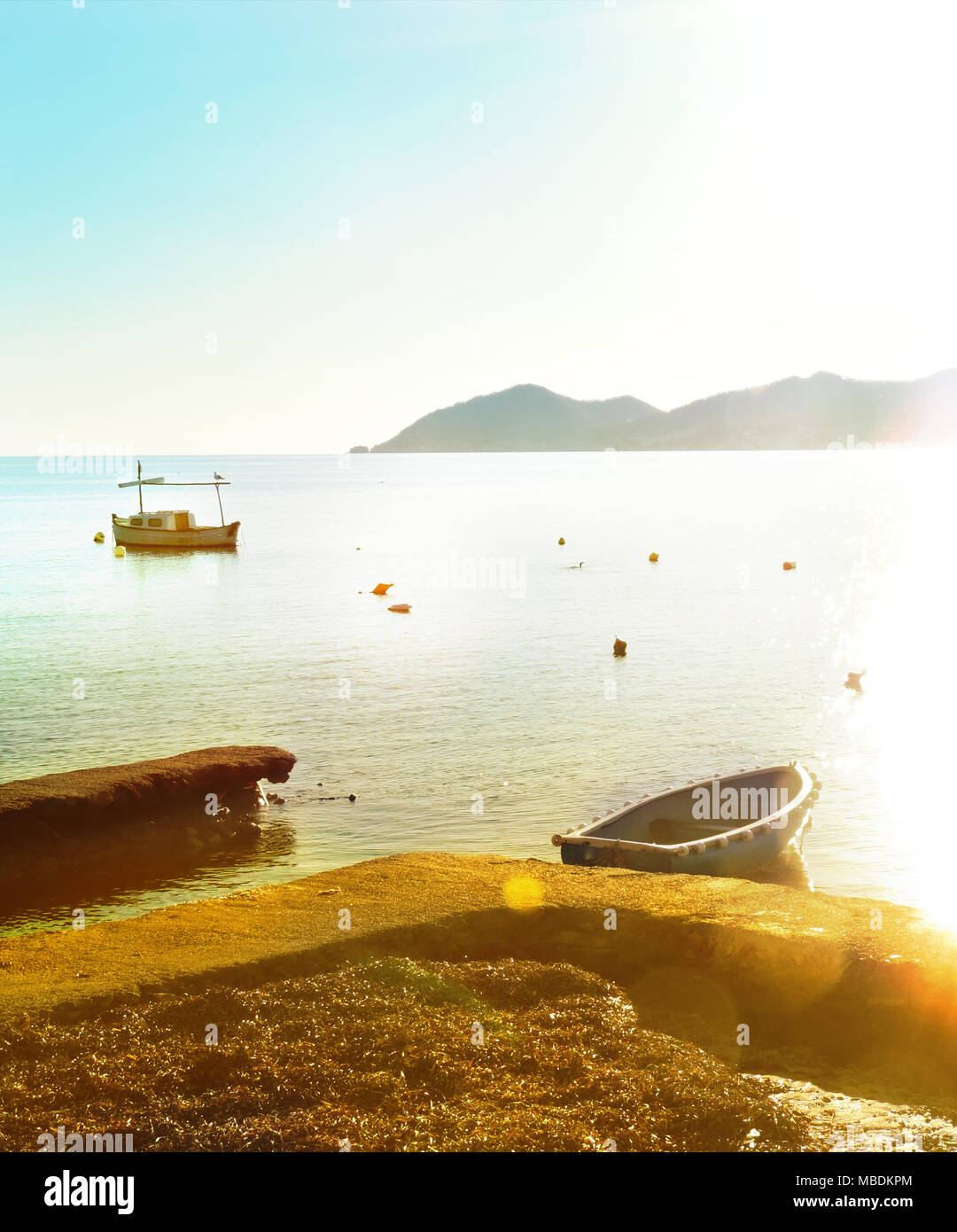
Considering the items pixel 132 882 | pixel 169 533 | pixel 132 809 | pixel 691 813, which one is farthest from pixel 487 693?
pixel 169 533

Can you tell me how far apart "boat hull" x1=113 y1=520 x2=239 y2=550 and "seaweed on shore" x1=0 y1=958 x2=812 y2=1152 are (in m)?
92.4

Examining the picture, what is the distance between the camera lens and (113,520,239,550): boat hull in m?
100

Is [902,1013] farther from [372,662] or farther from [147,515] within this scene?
[147,515]

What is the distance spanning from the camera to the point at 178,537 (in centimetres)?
10000

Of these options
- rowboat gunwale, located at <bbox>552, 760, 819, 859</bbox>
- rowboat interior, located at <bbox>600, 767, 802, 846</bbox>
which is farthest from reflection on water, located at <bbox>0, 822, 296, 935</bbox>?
rowboat interior, located at <bbox>600, 767, 802, 846</bbox>

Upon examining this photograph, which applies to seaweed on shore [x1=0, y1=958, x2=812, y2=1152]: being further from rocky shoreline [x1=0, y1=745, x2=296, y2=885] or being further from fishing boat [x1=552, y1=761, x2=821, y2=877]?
rocky shoreline [x1=0, y1=745, x2=296, y2=885]

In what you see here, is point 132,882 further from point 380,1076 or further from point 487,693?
point 487,693

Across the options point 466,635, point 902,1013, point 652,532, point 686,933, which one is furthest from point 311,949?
point 652,532

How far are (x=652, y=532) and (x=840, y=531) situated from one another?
2462 centimetres

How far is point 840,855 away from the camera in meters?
23.1

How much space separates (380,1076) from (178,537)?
9575 cm

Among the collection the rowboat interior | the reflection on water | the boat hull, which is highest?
the boat hull

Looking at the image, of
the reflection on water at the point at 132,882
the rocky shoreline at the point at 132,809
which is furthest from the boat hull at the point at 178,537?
the reflection on water at the point at 132,882

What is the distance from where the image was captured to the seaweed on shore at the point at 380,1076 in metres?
8.90
